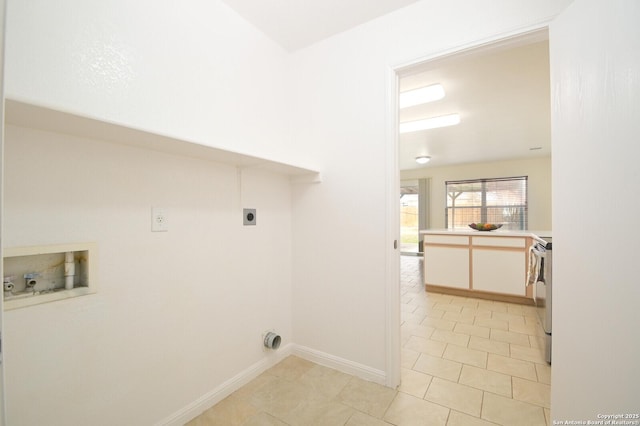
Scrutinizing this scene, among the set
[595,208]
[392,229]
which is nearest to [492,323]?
[392,229]

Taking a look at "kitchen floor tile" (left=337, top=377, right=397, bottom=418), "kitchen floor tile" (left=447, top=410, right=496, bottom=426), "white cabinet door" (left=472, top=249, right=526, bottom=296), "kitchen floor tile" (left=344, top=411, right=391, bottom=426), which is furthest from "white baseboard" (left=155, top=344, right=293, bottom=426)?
"white cabinet door" (left=472, top=249, right=526, bottom=296)

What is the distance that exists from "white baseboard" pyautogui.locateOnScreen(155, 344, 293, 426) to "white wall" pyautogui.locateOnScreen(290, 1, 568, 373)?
25 centimetres

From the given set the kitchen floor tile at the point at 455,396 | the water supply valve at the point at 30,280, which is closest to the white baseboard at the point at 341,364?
the kitchen floor tile at the point at 455,396

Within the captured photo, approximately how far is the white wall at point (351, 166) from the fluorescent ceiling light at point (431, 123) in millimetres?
2051

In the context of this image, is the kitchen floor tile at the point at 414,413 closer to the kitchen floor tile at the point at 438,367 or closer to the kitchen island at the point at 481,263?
the kitchen floor tile at the point at 438,367

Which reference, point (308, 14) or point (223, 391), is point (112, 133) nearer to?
point (308, 14)

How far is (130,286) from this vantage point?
52.7 inches

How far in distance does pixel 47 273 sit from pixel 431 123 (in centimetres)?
400

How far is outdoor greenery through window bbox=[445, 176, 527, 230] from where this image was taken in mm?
6441

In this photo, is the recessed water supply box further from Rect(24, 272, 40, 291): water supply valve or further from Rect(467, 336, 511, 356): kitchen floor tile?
Rect(467, 336, 511, 356): kitchen floor tile

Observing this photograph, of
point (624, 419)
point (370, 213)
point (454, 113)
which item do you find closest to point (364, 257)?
point (370, 213)

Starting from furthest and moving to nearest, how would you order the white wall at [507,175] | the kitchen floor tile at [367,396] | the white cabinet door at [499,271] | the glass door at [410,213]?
the glass door at [410,213], the white wall at [507,175], the white cabinet door at [499,271], the kitchen floor tile at [367,396]

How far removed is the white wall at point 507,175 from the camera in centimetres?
612

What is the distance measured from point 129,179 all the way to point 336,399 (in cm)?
172
